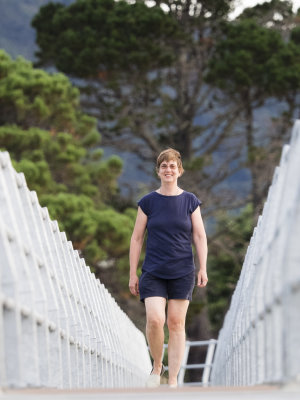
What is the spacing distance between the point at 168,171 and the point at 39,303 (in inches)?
89.4

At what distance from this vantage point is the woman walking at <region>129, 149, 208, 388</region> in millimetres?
6121

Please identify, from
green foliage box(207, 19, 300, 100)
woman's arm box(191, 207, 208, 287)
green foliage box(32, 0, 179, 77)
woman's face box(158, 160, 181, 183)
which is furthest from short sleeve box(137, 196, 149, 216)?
green foliage box(207, 19, 300, 100)

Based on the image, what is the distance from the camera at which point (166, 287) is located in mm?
6195

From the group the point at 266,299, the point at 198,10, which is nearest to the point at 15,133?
the point at 198,10

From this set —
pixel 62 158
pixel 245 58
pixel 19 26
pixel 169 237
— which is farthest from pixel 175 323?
pixel 19 26

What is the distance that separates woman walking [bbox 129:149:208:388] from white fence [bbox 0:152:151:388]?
0.43m

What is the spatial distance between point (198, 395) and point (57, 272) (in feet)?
7.56

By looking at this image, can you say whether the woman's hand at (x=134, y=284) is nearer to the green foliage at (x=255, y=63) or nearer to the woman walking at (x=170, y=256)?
the woman walking at (x=170, y=256)

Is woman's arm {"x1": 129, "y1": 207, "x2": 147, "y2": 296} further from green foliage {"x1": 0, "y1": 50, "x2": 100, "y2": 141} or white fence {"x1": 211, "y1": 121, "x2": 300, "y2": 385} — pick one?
green foliage {"x1": 0, "y1": 50, "x2": 100, "y2": 141}

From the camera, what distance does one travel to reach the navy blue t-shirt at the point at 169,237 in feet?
20.0

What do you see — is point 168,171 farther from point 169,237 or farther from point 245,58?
point 245,58

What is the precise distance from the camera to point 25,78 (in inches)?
911

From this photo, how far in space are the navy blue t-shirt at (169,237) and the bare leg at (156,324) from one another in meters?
0.17

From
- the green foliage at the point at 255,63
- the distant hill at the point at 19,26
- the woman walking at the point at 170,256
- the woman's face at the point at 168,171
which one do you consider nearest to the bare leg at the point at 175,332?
→ the woman walking at the point at 170,256
